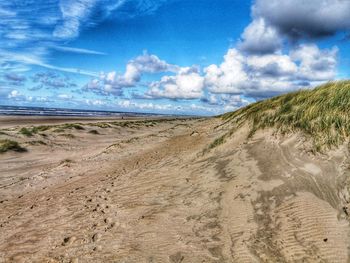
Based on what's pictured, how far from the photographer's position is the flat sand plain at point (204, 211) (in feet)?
17.6

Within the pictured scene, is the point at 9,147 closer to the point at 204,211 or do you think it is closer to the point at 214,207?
the point at 204,211

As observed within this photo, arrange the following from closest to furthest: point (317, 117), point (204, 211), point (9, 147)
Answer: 1. point (204, 211)
2. point (317, 117)
3. point (9, 147)

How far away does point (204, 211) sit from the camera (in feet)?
22.7

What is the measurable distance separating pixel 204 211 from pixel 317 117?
3892 mm

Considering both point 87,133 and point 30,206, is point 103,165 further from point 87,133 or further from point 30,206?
point 87,133

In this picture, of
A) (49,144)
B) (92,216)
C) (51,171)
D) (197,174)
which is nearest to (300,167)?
(197,174)

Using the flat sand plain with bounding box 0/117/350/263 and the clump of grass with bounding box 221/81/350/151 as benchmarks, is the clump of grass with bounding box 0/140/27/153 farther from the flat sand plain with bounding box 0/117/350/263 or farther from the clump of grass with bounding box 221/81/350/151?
the clump of grass with bounding box 221/81/350/151

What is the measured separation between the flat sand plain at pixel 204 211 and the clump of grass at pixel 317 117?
1.12 feet

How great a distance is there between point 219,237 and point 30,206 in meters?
5.87

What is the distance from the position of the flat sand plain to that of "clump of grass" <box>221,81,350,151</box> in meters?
0.34

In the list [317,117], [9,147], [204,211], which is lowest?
[9,147]

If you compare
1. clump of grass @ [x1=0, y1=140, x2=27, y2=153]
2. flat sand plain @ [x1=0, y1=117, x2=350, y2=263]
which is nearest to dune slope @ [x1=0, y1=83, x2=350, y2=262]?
flat sand plain @ [x1=0, y1=117, x2=350, y2=263]

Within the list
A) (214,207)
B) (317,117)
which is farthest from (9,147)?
(317,117)

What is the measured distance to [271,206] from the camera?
20.8ft
